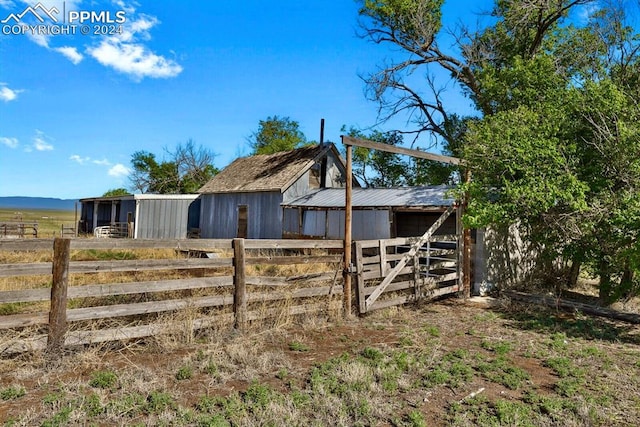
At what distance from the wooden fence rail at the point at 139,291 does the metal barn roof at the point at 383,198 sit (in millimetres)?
6971

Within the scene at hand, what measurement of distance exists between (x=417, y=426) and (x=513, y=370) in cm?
220

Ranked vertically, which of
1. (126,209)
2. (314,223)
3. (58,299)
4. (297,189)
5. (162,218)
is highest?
(297,189)

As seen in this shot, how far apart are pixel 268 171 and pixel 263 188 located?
235 cm

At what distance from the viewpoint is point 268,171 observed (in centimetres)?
2462

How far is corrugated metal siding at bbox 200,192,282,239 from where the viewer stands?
22438mm

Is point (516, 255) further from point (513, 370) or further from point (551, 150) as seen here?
point (513, 370)

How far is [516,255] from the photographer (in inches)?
496

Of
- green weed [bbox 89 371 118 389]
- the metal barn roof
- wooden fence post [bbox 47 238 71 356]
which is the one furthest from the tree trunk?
wooden fence post [bbox 47 238 71 356]

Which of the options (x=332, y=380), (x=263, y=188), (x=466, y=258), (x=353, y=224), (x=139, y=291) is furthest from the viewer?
(x=263, y=188)

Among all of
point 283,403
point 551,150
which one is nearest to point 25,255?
point 283,403

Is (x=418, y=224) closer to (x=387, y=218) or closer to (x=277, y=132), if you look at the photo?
(x=387, y=218)

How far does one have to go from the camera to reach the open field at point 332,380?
4039 millimetres

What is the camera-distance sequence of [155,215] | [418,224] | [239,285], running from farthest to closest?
[155,215]
[418,224]
[239,285]

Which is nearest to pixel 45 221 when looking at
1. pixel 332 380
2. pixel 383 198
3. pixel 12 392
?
pixel 383 198
